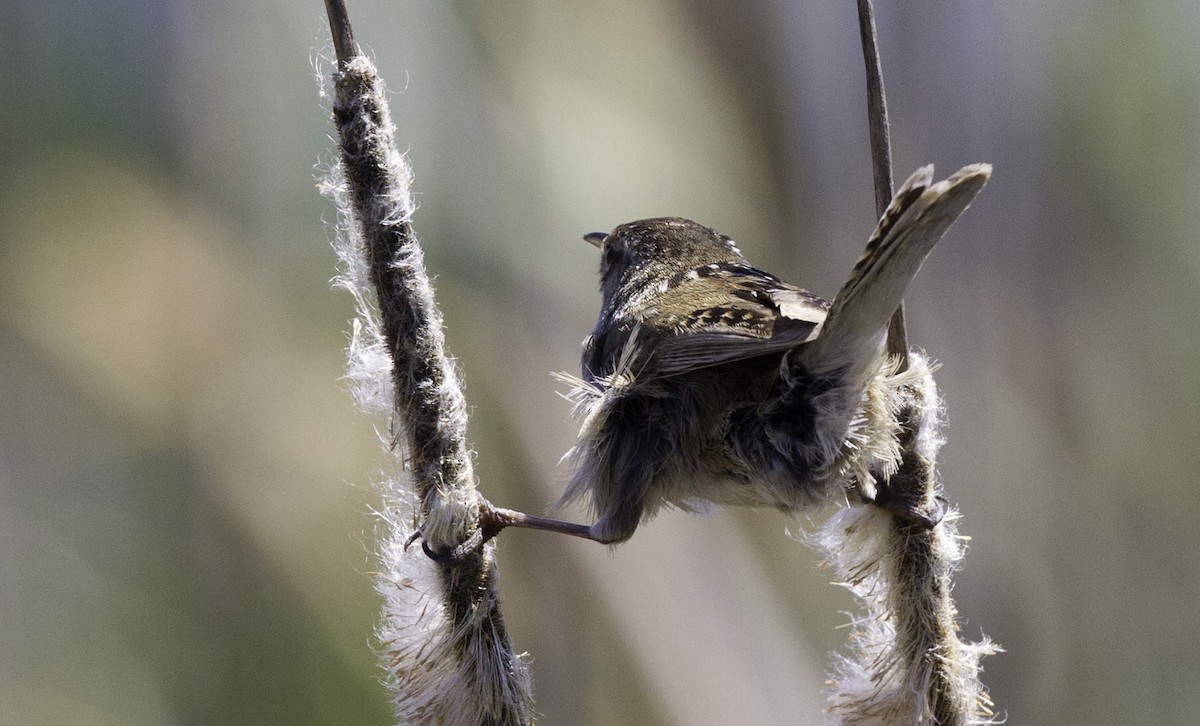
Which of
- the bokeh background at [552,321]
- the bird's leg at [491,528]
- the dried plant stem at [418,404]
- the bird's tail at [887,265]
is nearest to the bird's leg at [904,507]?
the bird's tail at [887,265]

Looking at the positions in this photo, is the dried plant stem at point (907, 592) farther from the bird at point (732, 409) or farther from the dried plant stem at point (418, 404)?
the dried plant stem at point (418, 404)

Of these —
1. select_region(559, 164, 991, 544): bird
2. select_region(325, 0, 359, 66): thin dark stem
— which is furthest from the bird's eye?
select_region(325, 0, 359, 66): thin dark stem

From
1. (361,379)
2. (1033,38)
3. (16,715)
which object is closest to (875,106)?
(361,379)

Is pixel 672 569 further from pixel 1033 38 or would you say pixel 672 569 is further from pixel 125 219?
pixel 1033 38

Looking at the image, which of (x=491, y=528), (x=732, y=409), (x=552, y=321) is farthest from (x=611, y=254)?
(x=552, y=321)

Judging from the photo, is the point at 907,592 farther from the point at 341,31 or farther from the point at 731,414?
the point at 341,31
